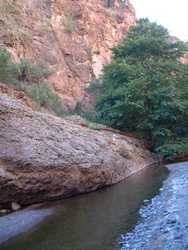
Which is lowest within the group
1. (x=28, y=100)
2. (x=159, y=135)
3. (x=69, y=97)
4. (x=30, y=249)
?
(x=30, y=249)

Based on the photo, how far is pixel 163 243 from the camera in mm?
7812

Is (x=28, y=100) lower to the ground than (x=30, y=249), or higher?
higher

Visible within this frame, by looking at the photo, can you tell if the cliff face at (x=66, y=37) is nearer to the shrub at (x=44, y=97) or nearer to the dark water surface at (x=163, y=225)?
the shrub at (x=44, y=97)

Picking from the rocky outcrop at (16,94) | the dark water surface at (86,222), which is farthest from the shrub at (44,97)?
the dark water surface at (86,222)

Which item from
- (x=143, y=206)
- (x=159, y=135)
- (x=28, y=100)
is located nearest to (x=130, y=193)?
(x=143, y=206)

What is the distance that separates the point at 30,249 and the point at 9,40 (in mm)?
21820

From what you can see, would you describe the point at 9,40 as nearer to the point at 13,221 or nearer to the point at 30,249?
the point at 13,221

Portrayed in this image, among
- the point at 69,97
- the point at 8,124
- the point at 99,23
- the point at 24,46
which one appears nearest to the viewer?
the point at 8,124

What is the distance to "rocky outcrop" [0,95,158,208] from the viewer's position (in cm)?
1254

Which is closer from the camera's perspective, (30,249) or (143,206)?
(30,249)

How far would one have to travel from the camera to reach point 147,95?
79.9 ft

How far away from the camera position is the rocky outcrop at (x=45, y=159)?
1254 centimetres

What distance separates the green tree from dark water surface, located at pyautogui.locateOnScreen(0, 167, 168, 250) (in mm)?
9674

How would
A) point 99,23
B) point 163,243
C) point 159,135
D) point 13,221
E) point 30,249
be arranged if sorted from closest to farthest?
1. point 163,243
2. point 30,249
3. point 13,221
4. point 159,135
5. point 99,23
